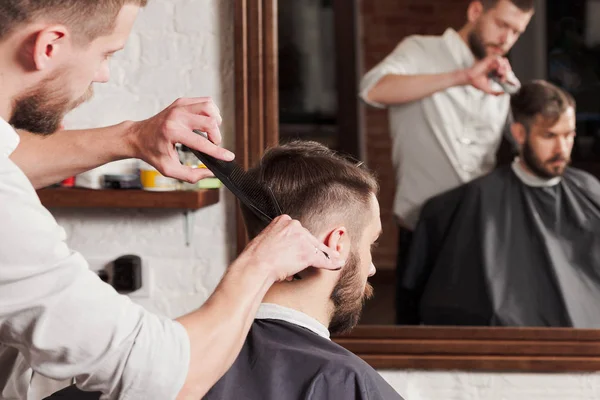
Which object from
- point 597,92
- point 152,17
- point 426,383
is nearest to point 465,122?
point 597,92

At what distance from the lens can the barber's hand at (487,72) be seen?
232cm

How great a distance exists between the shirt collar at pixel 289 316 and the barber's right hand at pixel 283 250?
0.86ft

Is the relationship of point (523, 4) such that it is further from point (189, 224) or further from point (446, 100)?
point (189, 224)

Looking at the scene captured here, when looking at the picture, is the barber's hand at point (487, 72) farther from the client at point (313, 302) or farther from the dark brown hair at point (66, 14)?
the dark brown hair at point (66, 14)

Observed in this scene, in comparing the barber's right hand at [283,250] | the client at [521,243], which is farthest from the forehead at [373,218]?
the client at [521,243]

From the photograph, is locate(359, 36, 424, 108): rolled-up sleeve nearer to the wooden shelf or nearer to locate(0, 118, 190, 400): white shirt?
the wooden shelf

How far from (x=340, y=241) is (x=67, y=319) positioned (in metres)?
0.63

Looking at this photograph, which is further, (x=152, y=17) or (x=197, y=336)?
(x=152, y=17)

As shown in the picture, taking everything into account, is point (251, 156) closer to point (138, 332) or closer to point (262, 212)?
point (262, 212)

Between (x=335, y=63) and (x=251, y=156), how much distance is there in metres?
0.36

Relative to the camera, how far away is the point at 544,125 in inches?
92.2

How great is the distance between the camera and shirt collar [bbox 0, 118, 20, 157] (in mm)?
1244

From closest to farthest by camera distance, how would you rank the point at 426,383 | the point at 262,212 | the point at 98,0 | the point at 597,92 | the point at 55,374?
the point at 55,374 < the point at 98,0 < the point at 262,212 < the point at 597,92 < the point at 426,383

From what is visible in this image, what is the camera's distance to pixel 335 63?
2.36 m
